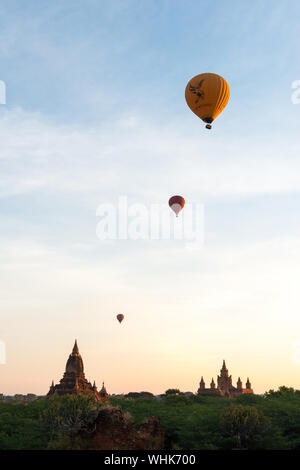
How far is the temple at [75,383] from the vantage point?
7794 centimetres

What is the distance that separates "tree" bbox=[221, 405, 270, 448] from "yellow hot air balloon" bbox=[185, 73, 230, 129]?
24.0 meters

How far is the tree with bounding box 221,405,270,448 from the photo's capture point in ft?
124

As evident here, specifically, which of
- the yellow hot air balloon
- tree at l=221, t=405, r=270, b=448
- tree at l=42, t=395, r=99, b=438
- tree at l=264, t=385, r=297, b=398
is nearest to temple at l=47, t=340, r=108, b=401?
tree at l=264, t=385, r=297, b=398

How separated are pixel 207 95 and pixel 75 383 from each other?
57933mm

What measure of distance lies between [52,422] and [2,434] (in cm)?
466

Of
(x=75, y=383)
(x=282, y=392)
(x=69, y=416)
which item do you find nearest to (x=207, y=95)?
(x=69, y=416)

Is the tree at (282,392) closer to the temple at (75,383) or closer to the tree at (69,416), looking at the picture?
the temple at (75,383)

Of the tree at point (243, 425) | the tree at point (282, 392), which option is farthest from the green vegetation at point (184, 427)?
the tree at point (282, 392)

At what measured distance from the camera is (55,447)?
30.1 meters

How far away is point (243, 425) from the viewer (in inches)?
1495

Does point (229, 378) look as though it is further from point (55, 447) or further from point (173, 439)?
point (55, 447)

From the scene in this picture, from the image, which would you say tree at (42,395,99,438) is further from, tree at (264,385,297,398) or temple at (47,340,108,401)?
temple at (47,340,108,401)
